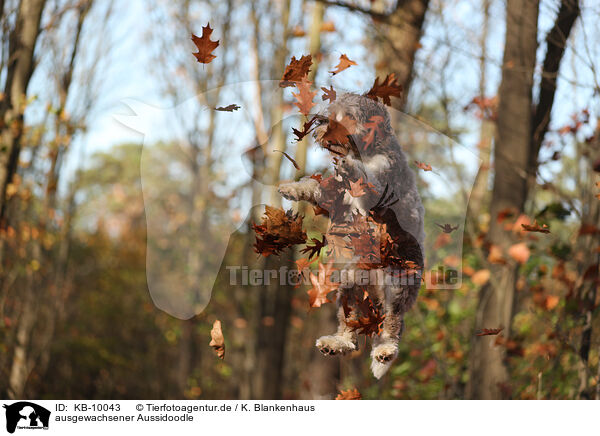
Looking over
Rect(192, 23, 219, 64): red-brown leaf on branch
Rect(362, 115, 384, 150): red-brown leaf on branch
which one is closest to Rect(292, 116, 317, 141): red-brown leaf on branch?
Rect(362, 115, 384, 150): red-brown leaf on branch

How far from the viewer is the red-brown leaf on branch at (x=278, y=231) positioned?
65.7 inches

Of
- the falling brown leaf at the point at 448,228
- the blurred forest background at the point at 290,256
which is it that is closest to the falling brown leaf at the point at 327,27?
the blurred forest background at the point at 290,256

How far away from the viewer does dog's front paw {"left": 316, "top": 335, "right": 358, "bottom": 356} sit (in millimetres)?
1714

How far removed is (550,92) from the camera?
169 inches

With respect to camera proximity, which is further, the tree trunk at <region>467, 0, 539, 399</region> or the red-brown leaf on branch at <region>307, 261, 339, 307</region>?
the tree trunk at <region>467, 0, 539, 399</region>

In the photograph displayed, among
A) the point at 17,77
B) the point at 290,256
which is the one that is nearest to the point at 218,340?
the point at 290,256

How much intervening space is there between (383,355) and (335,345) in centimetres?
15

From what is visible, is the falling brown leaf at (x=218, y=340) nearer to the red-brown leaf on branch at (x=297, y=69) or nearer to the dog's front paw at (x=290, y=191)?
the dog's front paw at (x=290, y=191)

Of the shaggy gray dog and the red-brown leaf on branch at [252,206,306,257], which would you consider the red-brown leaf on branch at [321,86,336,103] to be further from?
the red-brown leaf on branch at [252,206,306,257]

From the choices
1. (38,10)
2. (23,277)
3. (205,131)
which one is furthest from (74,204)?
(38,10)
